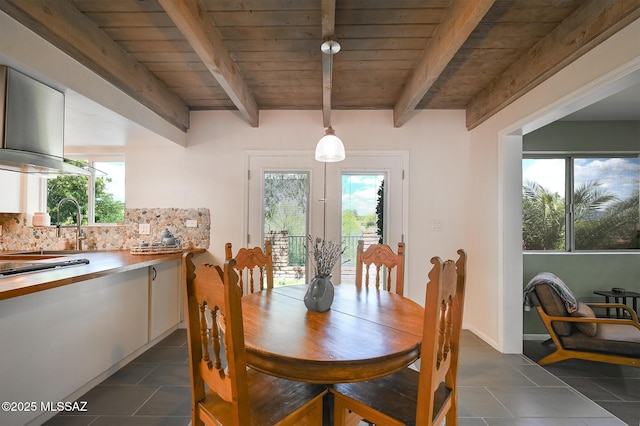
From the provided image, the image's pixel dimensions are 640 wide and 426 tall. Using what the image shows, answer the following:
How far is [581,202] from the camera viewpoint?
3373 mm

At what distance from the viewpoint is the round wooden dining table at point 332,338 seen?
1.07 metres

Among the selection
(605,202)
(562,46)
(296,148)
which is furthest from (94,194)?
(605,202)

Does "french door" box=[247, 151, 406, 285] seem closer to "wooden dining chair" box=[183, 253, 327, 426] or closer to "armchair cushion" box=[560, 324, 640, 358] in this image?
"armchair cushion" box=[560, 324, 640, 358]

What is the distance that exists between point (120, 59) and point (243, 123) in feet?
4.51

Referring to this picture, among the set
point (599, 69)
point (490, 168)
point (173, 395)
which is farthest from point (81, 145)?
point (599, 69)

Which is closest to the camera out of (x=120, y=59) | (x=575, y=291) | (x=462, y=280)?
(x=462, y=280)

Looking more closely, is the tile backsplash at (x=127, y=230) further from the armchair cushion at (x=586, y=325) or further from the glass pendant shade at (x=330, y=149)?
the armchair cushion at (x=586, y=325)

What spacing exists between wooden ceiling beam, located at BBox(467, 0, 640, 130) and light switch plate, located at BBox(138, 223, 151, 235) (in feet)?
12.8

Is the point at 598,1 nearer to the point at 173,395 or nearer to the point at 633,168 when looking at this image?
the point at 633,168

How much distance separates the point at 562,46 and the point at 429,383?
232 centimetres

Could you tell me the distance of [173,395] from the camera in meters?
2.07

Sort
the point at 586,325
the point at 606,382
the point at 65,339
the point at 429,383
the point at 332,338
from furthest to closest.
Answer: the point at 586,325 < the point at 606,382 < the point at 65,339 < the point at 332,338 < the point at 429,383

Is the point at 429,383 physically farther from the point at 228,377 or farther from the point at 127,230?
the point at 127,230

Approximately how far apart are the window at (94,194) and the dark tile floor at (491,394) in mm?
1879
